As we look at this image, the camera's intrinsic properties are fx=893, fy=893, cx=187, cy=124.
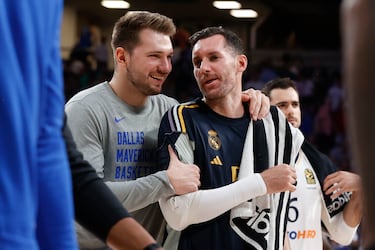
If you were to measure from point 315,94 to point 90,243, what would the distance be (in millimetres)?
13270

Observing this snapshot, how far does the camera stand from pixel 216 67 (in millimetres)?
4703

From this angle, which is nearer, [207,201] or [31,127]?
[31,127]

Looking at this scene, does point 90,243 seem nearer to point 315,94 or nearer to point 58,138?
point 58,138

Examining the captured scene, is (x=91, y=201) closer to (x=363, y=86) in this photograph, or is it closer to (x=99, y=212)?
(x=99, y=212)

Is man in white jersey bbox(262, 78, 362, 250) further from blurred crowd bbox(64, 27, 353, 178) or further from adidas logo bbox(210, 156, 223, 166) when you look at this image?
blurred crowd bbox(64, 27, 353, 178)

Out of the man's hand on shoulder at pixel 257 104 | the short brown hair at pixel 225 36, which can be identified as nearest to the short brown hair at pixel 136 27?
the short brown hair at pixel 225 36

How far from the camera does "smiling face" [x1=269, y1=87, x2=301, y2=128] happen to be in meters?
5.73

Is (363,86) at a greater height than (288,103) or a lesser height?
greater

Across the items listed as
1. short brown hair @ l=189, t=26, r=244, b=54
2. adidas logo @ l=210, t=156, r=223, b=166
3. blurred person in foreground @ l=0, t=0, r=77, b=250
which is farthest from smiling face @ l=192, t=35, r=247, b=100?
blurred person in foreground @ l=0, t=0, r=77, b=250

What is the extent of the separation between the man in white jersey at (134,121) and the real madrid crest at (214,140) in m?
0.27

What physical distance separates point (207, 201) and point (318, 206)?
1.01 meters

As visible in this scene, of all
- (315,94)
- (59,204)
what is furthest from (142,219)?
(315,94)

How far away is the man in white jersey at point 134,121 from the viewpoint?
13.8 feet

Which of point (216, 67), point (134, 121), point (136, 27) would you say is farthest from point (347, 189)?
point (136, 27)
